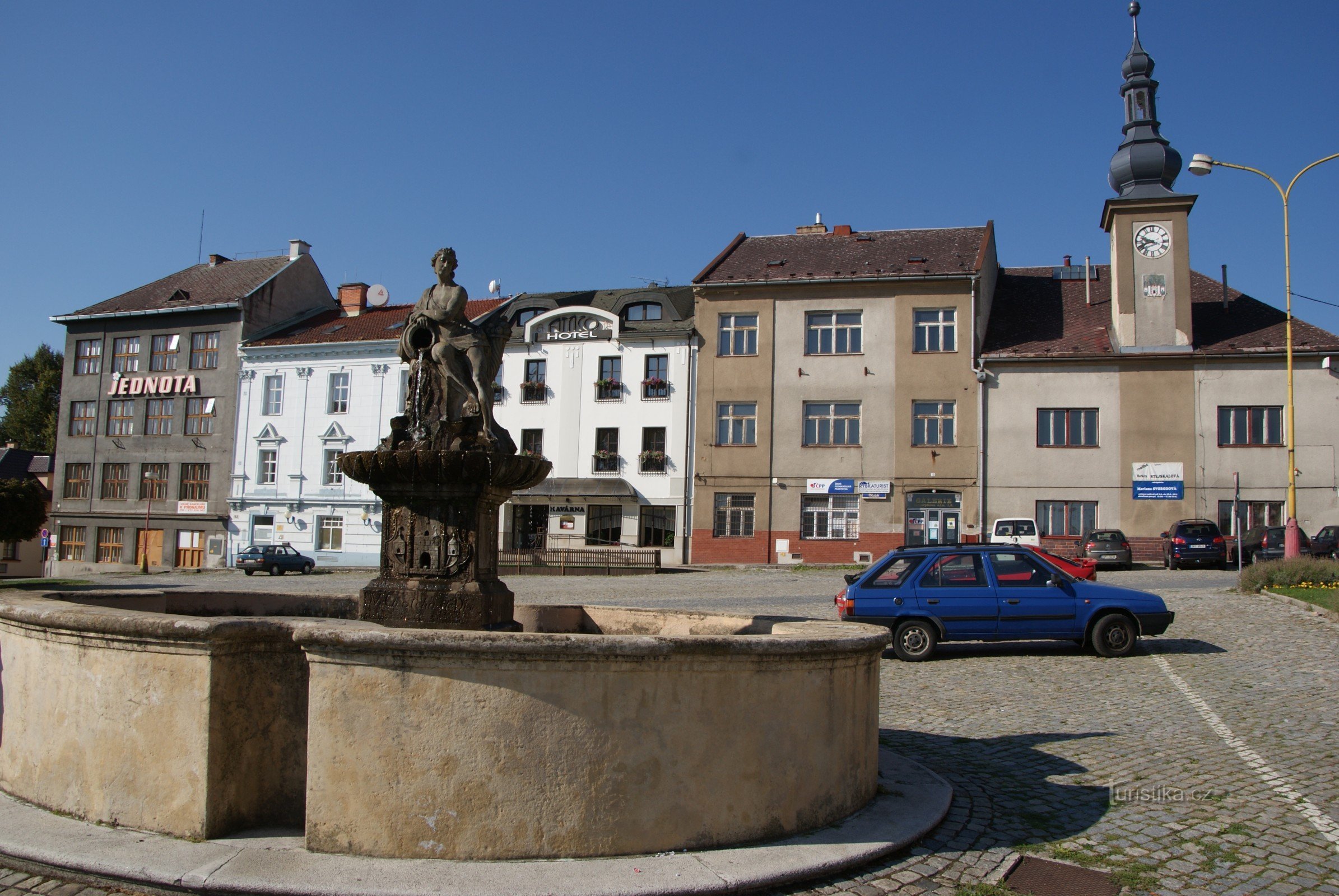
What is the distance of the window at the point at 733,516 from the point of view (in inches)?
1506

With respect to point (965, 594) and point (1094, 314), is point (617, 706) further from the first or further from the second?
point (1094, 314)

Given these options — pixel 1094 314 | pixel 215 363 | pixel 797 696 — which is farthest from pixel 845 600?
pixel 215 363

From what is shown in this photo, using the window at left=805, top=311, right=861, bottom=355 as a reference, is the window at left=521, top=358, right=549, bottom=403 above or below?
below

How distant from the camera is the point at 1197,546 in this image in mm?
29141

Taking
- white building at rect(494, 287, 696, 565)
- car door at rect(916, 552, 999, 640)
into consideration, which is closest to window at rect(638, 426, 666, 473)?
white building at rect(494, 287, 696, 565)

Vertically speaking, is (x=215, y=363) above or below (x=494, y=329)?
above

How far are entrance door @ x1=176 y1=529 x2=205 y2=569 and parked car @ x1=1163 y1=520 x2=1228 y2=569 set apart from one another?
129 feet

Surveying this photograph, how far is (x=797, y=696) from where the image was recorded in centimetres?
528

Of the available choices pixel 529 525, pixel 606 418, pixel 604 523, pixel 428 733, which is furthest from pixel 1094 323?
pixel 428 733

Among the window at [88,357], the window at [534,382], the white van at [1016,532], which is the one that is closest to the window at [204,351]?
the window at [88,357]

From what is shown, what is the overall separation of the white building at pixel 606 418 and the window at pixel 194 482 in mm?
14960

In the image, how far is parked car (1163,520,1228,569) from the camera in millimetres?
29094

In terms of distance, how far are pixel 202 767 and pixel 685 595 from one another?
→ 61.6 ft

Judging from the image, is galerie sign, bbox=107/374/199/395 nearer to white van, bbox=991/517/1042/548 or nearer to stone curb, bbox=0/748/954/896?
white van, bbox=991/517/1042/548
